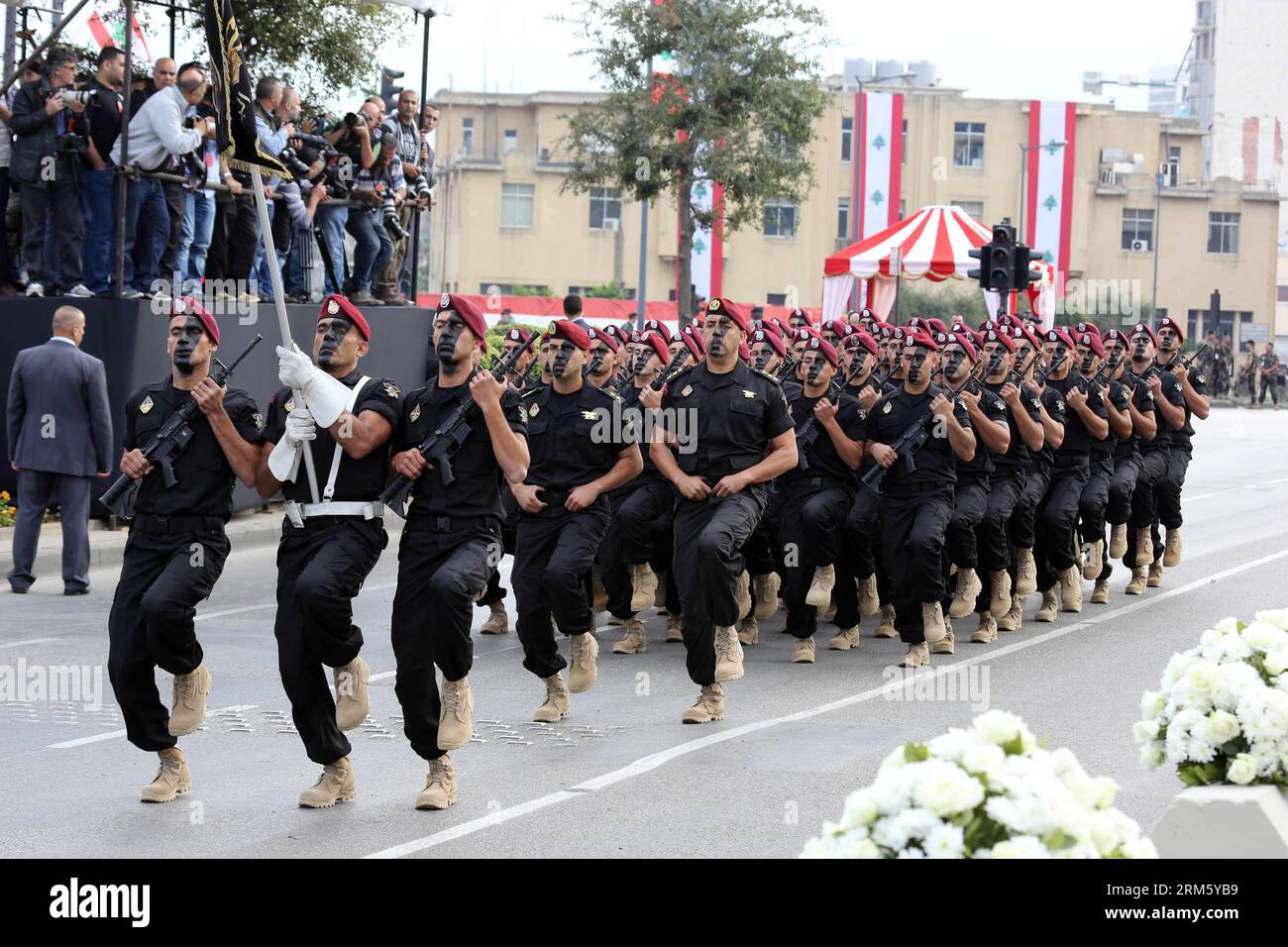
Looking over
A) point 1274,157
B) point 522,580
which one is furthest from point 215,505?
point 1274,157

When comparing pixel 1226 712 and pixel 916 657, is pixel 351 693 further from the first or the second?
pixel 916 657

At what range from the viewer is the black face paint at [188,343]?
8.24 metres

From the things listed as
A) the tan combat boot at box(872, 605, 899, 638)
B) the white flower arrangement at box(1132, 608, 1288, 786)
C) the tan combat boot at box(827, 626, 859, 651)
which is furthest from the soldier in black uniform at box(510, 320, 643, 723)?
the white flower arrangement at box(1132, 608, 1288, 786)

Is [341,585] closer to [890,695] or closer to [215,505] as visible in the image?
[215,505]

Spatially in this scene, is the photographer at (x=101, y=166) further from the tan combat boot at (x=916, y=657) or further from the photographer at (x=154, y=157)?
the tan combat boot at (x=916, y=657)

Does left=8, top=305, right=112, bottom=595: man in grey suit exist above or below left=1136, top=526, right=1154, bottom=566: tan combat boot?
above

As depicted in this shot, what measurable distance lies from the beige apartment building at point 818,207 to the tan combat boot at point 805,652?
58.4 meters

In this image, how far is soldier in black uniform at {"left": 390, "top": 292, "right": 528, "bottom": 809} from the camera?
7.79 m

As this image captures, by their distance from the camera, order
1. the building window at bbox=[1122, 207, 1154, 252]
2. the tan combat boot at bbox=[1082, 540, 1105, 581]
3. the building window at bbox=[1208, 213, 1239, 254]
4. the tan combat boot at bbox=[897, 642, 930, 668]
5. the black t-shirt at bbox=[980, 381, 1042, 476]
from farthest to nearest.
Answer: the building window at bbox=[1208, 213, 1239, 254]
the building window at bbox=[1122, 207, 1154, 252]
the tan combat boot at bbox=[1082, 540, 1105, 581]
the black t-shirt at bbox=[980, 381, 1042, 476]
the tan combat boot at bbox=[897, 642, 930, 668]

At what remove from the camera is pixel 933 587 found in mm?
11859

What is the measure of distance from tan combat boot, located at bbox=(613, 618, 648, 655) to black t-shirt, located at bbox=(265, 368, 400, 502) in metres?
4.63

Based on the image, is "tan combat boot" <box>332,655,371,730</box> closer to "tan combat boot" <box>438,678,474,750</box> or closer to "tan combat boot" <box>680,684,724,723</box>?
"tan combat boot" <box>438,678,474,750</box>

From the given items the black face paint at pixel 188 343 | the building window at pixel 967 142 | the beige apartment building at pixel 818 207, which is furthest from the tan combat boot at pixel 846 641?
the building window at pixel 967 142

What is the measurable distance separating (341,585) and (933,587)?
5.16 metres
